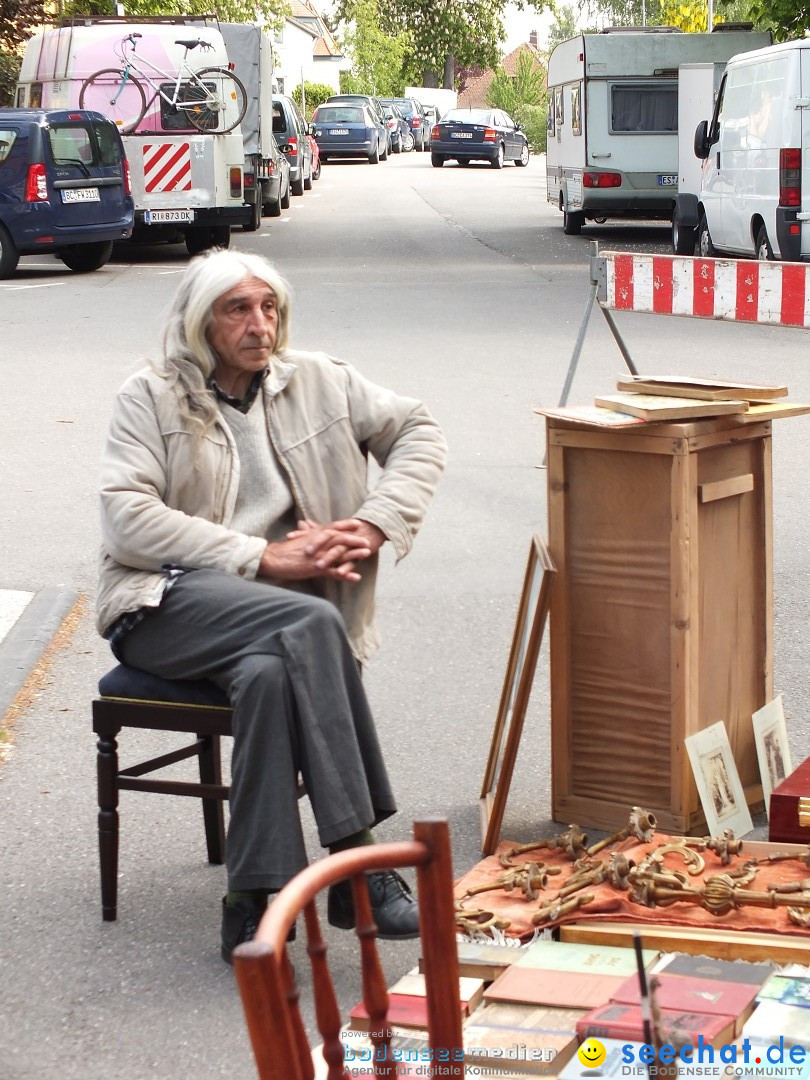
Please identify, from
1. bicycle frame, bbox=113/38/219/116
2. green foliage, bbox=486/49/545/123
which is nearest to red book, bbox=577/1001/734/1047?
bicycle frame, bbox=113/38/219/116

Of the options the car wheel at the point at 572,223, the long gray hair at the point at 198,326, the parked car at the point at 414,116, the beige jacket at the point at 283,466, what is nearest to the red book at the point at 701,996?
the beige jacket at the point at 283,466

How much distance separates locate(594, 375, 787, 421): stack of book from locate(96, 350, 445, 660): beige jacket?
511mm

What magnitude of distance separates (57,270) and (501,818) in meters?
17.4

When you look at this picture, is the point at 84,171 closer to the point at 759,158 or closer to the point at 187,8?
the point at 759,158

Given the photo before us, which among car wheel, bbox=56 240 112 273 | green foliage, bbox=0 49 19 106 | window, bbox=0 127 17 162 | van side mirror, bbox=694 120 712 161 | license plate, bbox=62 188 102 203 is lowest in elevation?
car wheel, bbox=56 240 112 273

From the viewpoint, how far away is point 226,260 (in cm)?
405

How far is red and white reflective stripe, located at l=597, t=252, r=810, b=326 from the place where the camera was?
26.3ft

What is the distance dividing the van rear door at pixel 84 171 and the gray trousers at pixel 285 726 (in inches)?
605

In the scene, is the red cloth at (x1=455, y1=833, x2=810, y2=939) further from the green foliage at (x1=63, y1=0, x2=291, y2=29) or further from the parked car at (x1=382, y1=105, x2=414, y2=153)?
the parked car at (x1=382, y1=105, x2=414, y2=153)

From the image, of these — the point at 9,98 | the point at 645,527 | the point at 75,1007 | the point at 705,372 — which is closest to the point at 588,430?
the point at 645,527

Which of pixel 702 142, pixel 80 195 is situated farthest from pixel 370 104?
pixel 702 142

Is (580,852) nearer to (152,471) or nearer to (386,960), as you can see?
(386,960)

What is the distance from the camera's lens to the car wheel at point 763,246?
15609 millimetres

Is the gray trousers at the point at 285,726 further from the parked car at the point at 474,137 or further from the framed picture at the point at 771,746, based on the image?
the parked car at the point at 474,137
